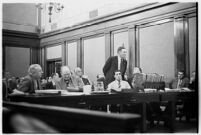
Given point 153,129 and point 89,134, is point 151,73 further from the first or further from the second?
point 89,134

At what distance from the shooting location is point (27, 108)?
4.72ft

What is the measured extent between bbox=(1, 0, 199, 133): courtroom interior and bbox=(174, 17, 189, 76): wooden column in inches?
0.7

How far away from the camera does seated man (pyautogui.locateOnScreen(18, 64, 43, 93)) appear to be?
2795 millimetres

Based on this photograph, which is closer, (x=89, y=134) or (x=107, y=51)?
(x=89, y=134)

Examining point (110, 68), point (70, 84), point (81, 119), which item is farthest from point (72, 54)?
point (81, 119)

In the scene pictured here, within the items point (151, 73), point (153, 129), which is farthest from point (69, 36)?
point (153, 129)

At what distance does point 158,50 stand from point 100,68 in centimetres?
135

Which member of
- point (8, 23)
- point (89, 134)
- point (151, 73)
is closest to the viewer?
point (89, 134)

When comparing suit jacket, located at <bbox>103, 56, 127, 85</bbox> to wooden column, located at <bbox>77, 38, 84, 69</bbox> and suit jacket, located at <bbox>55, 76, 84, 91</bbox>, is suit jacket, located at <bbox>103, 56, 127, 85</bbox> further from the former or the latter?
wooden column, located at <bbox>77, 38, 84, 69</bbox>

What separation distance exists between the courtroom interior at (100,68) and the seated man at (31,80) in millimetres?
10

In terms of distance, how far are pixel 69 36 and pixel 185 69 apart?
3.14 metres

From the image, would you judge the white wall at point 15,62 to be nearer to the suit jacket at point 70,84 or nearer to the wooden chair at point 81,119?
the suit jacket at point 70,84

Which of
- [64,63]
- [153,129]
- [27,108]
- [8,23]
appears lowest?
[153,129]

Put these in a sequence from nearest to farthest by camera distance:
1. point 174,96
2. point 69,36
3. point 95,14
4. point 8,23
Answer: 1. point 174,96
2. point 8,23
3. point 95,14
4. point 69,36
